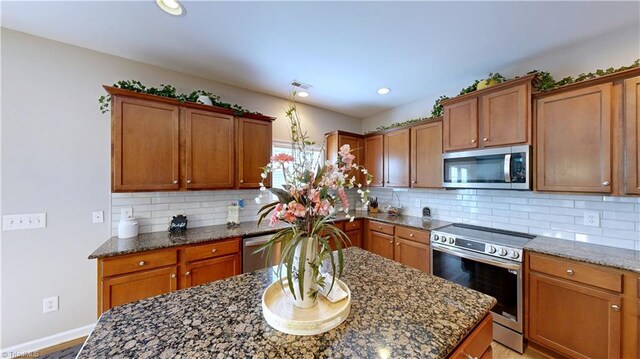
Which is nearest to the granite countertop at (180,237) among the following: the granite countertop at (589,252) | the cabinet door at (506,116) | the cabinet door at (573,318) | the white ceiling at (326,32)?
the granite countertop at (589,252)

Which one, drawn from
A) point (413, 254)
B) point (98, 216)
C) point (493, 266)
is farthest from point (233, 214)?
point (493, 266)

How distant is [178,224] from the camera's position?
8.19ft

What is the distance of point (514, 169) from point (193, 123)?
322 cm

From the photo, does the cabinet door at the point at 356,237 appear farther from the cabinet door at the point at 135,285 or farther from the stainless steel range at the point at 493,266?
the cabinet door at the point at 135,285

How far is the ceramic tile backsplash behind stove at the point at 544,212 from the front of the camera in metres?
1.90

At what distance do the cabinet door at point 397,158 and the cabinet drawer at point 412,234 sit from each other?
65 cm

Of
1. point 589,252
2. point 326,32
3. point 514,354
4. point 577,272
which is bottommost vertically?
point 514,354

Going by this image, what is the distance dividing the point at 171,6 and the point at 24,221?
2207 millimetres

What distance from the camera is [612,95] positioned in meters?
1.73

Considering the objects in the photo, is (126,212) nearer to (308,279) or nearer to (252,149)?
(252,149)

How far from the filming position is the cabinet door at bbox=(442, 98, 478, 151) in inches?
95.6

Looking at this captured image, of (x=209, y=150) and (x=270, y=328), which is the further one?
(x=209, y=150)

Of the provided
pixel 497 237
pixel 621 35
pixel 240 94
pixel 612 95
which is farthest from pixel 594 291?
pixel 240 94

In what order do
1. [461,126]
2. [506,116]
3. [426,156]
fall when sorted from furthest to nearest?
[426,156], [461,126], [506,116]
